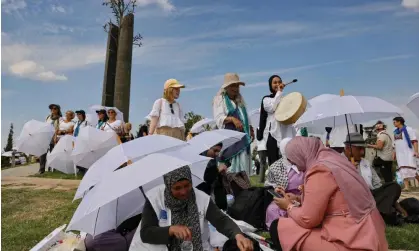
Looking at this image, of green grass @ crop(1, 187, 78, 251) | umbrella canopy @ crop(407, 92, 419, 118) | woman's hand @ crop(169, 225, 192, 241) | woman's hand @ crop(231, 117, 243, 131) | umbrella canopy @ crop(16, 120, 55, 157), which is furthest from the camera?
umbrella canopy @ crop(16, 120, 55, 157)

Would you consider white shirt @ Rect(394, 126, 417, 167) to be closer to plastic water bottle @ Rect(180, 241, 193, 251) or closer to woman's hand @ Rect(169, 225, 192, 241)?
plastic water bottle @ Rect(180, 241, 193, 251)

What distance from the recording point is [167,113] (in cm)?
634

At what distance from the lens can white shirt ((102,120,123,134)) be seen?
366 inches

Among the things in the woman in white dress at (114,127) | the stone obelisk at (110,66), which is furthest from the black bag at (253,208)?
the stone obelisk at (110,66)

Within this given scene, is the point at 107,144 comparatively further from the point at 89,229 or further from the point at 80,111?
the point at 89,229

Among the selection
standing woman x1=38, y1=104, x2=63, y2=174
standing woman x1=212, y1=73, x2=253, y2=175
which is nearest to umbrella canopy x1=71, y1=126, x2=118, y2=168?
standing woman x1=38, y1=104, x2=63, y2=174

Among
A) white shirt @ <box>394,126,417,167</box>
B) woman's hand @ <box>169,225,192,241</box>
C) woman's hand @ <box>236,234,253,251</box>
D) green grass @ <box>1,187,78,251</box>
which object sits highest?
white shirt @ <box>394,126,417,167</box>

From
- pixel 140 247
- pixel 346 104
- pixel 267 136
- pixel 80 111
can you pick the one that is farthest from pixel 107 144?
pixel 140 247

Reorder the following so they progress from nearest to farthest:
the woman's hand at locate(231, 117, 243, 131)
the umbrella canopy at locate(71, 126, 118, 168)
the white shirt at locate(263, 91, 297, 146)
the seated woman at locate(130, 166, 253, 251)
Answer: the seated woman at locate(130, 166, 253, 251)
the woman's hand at locate(231, 117, 243, 131)
the white shirt at locate(263, 91, 297, 146)
the umbrella canopy at locate(71, 126, 118, 168)

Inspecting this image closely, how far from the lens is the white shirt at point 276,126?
6.35m

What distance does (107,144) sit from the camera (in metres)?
8.32

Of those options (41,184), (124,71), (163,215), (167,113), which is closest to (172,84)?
(167,113)

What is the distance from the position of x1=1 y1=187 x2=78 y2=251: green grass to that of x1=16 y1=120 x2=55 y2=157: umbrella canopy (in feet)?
7.68

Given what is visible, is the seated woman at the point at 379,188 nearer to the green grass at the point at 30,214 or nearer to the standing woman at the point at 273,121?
the standing woman at the point at 273,121
